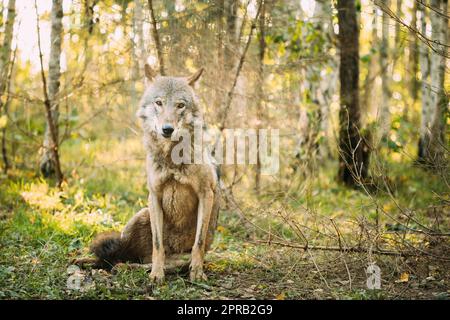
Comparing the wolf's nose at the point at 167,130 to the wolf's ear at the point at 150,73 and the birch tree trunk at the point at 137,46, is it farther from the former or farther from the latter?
the birch tree trunk at the point at 137,46

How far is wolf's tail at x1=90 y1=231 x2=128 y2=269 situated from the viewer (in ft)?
18.6

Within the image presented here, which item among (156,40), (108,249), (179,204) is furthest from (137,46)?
(108,249)

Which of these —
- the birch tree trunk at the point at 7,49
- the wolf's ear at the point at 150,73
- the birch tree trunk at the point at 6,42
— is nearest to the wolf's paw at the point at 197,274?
the wolf's ear at the point at 150,73

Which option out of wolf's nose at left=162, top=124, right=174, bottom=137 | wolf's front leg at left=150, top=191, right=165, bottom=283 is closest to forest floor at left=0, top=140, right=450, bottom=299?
wolf's front leg at left=150, top=191, right=165, bottom=283

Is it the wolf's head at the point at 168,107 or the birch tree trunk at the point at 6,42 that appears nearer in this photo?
the wolf's head at the point at 168,107

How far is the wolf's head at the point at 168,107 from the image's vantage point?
5.32 meters

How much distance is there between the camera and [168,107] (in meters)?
5.36

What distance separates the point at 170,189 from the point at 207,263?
1132 mm

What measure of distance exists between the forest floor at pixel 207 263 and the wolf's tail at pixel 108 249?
0.21 metres

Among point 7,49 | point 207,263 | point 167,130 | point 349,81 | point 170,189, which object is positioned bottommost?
point 207,263

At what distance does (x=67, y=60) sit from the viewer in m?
9.99

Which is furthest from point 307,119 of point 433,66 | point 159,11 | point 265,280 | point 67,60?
point 265,280

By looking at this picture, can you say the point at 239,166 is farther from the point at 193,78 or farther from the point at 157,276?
the point at 157,276

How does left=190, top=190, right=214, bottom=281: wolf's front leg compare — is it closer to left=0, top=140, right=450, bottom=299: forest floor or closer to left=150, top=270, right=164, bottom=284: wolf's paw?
left=0, top=140, right=450, bottom=299: forest floor
